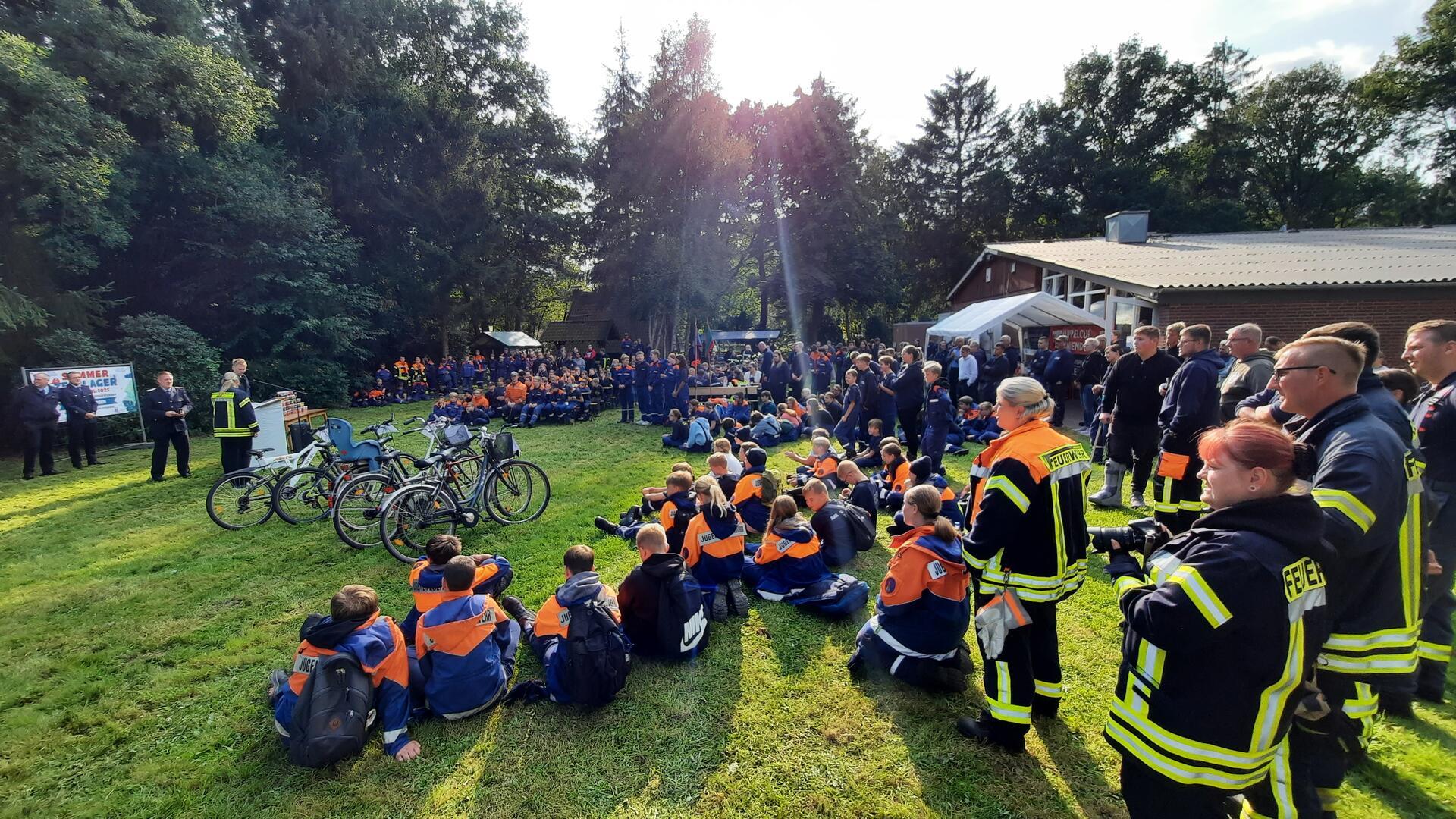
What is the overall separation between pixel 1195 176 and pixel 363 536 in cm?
4637

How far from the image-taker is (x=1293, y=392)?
2344 millimetres

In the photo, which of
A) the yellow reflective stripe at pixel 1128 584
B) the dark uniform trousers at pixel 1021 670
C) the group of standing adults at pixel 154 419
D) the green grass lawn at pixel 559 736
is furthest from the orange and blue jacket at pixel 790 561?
the group of standing adults at pixel 154 419

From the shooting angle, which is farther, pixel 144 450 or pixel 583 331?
pixel 583 331

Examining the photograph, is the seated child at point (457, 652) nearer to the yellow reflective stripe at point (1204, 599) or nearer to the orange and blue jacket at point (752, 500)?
the orange and blue jacket at point (752, 500)

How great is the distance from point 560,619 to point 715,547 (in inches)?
55.6

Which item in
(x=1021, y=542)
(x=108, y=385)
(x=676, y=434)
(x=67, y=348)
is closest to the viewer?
(x=1021, y=542)

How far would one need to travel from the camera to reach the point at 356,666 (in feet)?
10.4

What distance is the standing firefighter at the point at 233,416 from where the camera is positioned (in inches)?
328

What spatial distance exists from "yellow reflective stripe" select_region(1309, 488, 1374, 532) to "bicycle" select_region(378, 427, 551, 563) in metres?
6.56

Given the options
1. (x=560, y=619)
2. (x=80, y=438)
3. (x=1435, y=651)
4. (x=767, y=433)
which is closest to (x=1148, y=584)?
(x=1435, y=651)

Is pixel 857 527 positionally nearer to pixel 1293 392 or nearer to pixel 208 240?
pixel 1293 392

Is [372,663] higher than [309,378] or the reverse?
the reverse

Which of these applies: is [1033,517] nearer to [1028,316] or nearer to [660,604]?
[660,604]

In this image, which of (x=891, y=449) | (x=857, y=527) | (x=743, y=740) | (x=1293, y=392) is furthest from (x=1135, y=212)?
(x=743, y=740)
